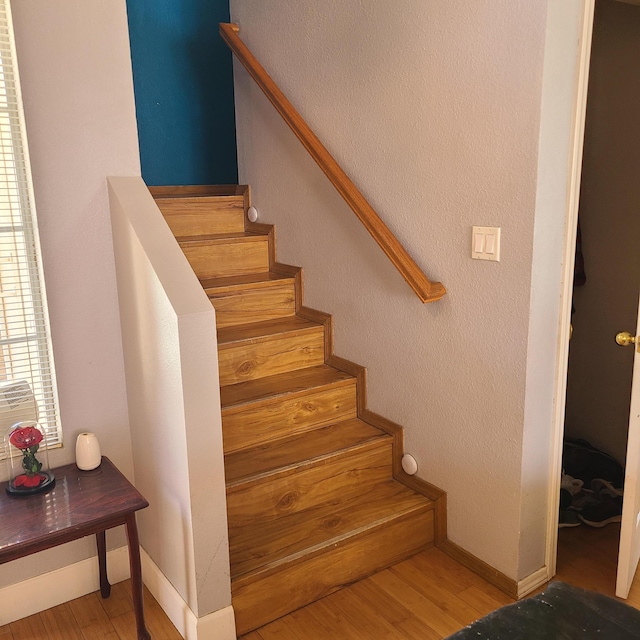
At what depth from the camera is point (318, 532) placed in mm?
2260

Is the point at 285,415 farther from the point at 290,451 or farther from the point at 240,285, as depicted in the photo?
the point at 240,285

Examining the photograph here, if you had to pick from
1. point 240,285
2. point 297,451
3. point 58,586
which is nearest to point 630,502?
point 297,451

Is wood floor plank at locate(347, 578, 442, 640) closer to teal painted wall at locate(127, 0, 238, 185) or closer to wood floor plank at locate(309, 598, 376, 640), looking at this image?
wood floor plank at locate(309, 598, 376, 640)

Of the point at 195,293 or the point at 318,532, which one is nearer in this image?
the point at 195,293

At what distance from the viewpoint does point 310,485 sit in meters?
2.40

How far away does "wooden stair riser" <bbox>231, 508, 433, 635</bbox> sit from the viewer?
2025 mm

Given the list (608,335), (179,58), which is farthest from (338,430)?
(179,58)

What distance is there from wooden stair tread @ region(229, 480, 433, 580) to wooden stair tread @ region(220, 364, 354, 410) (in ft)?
1.52

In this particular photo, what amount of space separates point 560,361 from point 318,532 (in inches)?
39.9

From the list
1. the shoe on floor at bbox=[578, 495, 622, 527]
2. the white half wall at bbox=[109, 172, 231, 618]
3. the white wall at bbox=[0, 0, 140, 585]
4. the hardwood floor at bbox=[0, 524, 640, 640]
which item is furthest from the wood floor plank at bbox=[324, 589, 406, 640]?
the shoe on floor at bbox=[578, 495, 622, 527]

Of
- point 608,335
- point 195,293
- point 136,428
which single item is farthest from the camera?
point 608,335

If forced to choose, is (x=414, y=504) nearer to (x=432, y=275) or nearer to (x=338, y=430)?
(x=338, y=430)

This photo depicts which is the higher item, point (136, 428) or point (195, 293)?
point (195, 293)

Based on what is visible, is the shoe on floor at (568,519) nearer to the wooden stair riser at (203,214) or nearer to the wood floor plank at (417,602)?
the wood floor plank at (417,602)
